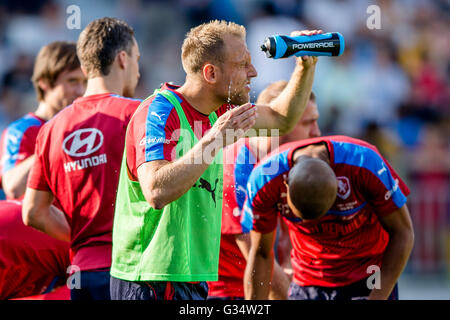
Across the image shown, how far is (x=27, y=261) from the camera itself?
505 cm

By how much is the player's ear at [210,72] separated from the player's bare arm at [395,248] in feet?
5.20

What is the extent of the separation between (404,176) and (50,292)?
19.4ft

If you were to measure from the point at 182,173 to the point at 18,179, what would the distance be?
240cm

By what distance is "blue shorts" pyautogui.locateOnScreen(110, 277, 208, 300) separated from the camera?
3.48 meters

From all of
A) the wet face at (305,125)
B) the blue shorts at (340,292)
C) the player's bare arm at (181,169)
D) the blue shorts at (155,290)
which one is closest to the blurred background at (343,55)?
the wet face at (305,125)

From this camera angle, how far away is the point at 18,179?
16.8 feet

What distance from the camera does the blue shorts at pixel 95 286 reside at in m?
4.14

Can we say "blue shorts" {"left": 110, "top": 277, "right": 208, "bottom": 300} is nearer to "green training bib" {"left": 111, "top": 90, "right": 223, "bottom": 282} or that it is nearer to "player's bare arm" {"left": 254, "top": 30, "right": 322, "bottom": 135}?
"green training bib" {"left": 111, "top": 90, "right": 223, "bottom": 282}

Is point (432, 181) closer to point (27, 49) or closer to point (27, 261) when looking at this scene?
point (27, 261)

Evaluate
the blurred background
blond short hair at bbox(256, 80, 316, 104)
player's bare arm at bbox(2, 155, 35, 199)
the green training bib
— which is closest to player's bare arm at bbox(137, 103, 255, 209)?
the green training bib

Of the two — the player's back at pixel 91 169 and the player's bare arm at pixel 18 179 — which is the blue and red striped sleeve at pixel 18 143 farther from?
the player's back at pixel 91 169

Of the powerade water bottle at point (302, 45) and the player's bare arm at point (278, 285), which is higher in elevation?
the powerade water bottle at point (302, 45)
